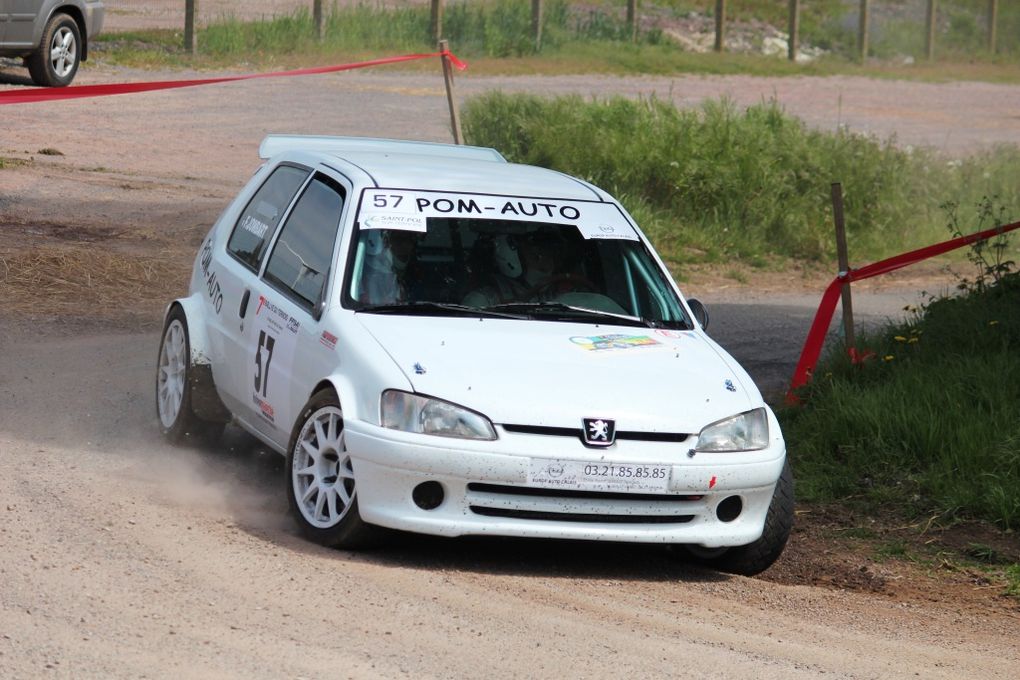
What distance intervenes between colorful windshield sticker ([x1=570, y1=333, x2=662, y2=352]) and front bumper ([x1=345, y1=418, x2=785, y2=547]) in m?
0.66

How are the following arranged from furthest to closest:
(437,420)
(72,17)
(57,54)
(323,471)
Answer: (72,17), (57,54), (323,471), (437,420)

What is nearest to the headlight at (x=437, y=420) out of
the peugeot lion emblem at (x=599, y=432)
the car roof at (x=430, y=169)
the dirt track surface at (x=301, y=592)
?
the peugeot lion emblem at (x=599, y=432)

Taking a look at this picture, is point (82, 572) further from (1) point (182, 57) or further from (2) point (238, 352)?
(1) point (182, 57)

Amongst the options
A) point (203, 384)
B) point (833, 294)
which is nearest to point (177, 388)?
point (203, 384)

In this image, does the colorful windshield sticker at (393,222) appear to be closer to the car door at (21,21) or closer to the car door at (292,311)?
the car door at (292,311)

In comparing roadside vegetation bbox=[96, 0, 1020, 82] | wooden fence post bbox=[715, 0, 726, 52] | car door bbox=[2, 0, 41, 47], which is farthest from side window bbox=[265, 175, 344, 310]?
wooden fence post bbox=[715, 0, 726, 52]

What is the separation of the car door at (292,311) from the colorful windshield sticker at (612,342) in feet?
3.40

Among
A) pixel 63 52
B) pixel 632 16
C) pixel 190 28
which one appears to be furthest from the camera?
pixel 632 16

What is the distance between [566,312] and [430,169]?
1.05 m

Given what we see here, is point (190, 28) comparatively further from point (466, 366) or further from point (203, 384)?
point (466, 366)

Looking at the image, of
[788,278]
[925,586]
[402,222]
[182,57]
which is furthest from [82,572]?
[182,57]

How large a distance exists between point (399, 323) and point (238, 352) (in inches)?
46.6

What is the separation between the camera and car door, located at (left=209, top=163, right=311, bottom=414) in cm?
766

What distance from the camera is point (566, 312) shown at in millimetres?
7195
